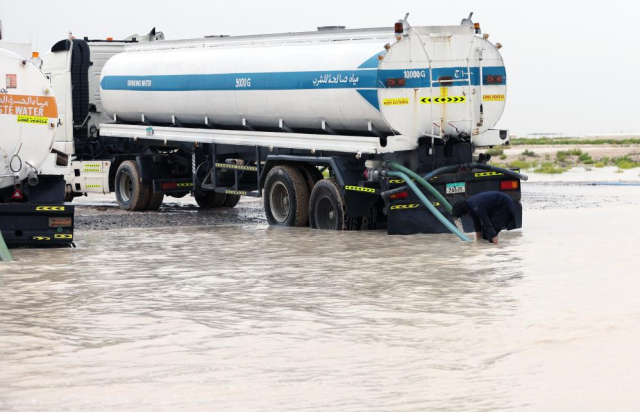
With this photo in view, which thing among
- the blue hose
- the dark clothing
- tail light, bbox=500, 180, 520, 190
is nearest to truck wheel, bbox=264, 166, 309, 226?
the blue hose

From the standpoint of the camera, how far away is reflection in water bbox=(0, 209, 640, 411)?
8.64m

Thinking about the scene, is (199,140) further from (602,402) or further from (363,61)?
(602,402)

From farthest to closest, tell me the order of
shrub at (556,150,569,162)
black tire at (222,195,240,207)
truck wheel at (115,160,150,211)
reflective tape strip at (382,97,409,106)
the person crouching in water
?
shrub at (556,150,569,162) < black tire at (222,195,240,207) < truck wheel at (115,160,150,211) < reflective tape strip at (382,97,409,106) < the person crouching in water

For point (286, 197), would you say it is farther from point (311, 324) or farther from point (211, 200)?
point (311, 324)

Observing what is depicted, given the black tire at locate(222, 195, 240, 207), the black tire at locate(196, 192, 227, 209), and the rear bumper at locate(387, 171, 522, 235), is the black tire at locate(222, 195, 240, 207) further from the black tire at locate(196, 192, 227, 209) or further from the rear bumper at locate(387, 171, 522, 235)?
the rear bumper at locate(387, 171, 522, 235)

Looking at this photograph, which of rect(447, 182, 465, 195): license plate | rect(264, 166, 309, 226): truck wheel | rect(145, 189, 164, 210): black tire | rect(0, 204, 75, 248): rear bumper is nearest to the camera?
rect(0, 204, 75, 248): rear bumper

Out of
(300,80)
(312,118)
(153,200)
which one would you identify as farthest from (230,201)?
(300,80)

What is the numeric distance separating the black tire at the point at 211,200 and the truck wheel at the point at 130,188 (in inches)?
64.0

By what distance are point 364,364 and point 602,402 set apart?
6.91 feet

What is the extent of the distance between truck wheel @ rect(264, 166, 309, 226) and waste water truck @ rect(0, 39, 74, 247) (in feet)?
14.9

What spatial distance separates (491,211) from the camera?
59.9 ft

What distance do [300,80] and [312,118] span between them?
70 cm

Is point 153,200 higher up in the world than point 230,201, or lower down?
higher up

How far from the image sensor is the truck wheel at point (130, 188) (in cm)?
2592
